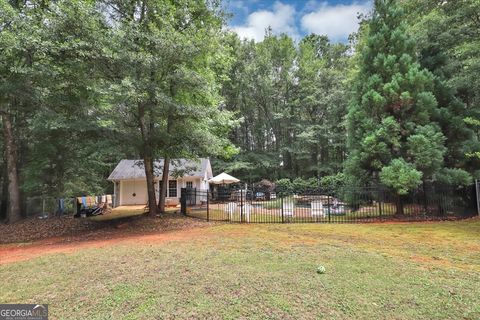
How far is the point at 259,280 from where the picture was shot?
4168mm

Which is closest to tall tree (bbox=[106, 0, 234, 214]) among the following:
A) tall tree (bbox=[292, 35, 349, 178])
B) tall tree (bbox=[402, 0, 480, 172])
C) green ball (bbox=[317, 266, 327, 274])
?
green ball (bbox=[317, 266, 327, 274])

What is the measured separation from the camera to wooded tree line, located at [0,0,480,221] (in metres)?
9.05

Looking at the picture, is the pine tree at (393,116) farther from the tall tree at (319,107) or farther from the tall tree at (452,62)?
the tall tree at (319,107)

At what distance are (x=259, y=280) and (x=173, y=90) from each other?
8942 millimetres

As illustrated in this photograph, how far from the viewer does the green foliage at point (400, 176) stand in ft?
34.4

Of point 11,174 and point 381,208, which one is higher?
point 11,174

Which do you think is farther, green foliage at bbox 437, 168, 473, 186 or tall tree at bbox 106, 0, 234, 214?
green foliage at bbox 437, 168, 473, 186

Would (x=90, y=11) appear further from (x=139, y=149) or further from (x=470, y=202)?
(x=470, y=202)

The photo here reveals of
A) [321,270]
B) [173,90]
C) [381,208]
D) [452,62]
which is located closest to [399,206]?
[381,208]

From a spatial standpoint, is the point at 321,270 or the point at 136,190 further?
the point at 136,190

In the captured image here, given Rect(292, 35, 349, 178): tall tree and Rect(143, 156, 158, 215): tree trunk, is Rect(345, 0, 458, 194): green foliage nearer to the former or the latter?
Rect(143, 156, 158, 215): tree trunk

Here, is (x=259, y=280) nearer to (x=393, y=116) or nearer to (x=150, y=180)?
(x=150, y=180)

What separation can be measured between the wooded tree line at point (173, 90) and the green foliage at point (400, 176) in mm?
47

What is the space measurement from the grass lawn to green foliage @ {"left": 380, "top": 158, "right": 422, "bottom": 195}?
133 inches
